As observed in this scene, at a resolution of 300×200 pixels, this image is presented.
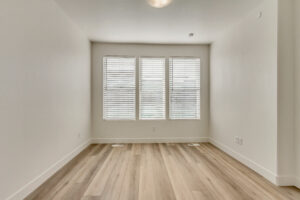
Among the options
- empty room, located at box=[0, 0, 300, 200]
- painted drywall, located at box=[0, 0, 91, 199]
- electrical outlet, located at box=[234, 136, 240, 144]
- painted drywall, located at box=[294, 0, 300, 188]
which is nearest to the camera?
painted drywall, located at box=[0, 0, 91, 199]

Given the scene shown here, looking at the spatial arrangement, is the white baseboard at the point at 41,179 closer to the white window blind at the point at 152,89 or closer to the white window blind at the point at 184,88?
the white window blind at the point at 152,89

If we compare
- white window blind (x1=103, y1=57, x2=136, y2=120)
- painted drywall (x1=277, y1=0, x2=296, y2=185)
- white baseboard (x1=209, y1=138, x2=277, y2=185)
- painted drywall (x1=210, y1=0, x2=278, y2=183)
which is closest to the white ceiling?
painted drywall (x1=210, y1=0, x2=278, y2=183)

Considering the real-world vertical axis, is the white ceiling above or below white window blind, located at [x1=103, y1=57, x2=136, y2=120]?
above

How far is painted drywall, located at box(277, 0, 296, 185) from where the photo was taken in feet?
7.73

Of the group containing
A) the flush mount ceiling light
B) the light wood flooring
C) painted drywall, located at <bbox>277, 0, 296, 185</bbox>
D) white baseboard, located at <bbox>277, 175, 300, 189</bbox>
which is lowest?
the light wood flooring

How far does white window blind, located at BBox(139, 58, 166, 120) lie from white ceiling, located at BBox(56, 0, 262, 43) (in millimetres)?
730

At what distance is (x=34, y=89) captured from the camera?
88.0 inches

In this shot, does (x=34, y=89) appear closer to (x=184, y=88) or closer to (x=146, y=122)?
(x=146, y=122)

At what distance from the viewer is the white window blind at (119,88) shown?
4.70 metres

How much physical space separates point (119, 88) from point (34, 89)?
8.48 ft

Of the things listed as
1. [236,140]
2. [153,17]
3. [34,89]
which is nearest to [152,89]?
[153,17]

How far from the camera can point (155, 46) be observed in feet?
15.6

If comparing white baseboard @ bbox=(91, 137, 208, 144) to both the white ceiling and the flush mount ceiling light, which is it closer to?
the white ceiling

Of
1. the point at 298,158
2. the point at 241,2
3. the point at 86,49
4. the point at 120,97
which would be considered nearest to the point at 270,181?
the point at 298,158
